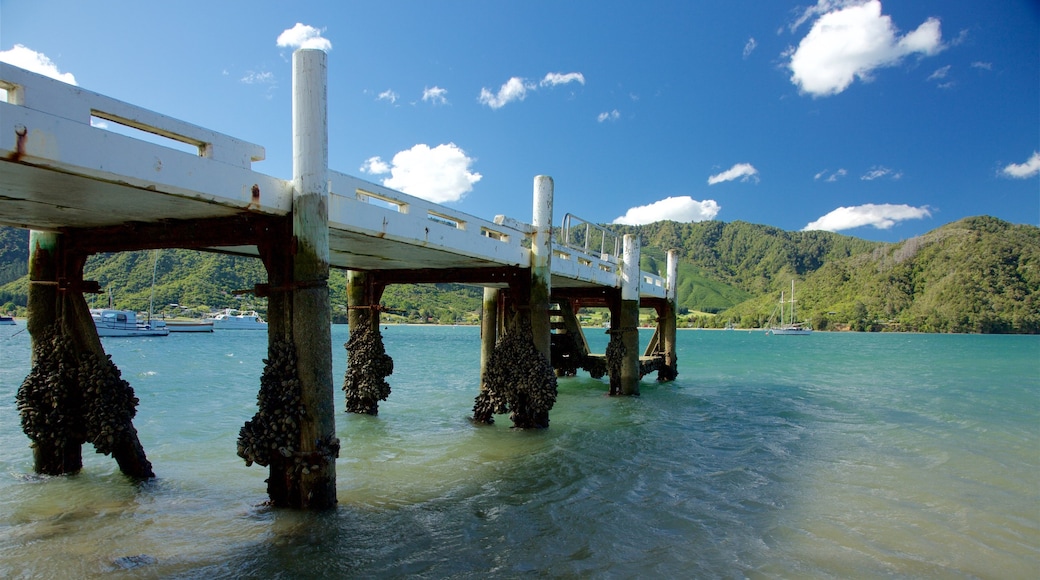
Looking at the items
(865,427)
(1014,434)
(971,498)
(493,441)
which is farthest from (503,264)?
(1014,434)

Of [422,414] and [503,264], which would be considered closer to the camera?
[503,264]

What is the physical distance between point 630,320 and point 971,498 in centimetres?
1072

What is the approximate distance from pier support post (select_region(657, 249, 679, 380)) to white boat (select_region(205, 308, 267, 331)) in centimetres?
7115

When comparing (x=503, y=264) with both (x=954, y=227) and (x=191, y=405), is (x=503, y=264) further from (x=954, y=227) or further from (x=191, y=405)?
(x=954, y=227)

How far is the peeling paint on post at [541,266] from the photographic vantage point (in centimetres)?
1298

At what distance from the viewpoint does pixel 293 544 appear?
6699mm

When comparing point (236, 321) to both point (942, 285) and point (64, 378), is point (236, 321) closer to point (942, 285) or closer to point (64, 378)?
point (64, 378)

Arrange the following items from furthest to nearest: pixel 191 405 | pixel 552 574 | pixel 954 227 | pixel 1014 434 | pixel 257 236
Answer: pixel 954 227, pixel 191 405, pixel 1014 434, pixel 257 236, pixel 552 574

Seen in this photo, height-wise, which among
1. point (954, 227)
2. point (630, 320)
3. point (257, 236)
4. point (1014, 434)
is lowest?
point (1014, 434)

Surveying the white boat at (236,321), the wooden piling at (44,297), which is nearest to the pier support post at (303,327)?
the wooden piling at (44,297)

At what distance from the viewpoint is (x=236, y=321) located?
84.6 metres

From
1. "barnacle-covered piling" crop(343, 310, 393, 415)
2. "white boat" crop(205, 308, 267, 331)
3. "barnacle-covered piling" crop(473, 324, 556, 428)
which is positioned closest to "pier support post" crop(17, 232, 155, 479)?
"barnacle-covered piling" crop(343, 310, 393, 415)

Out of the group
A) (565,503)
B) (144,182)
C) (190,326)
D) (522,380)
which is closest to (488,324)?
(522,380)

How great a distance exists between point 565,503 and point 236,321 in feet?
283
